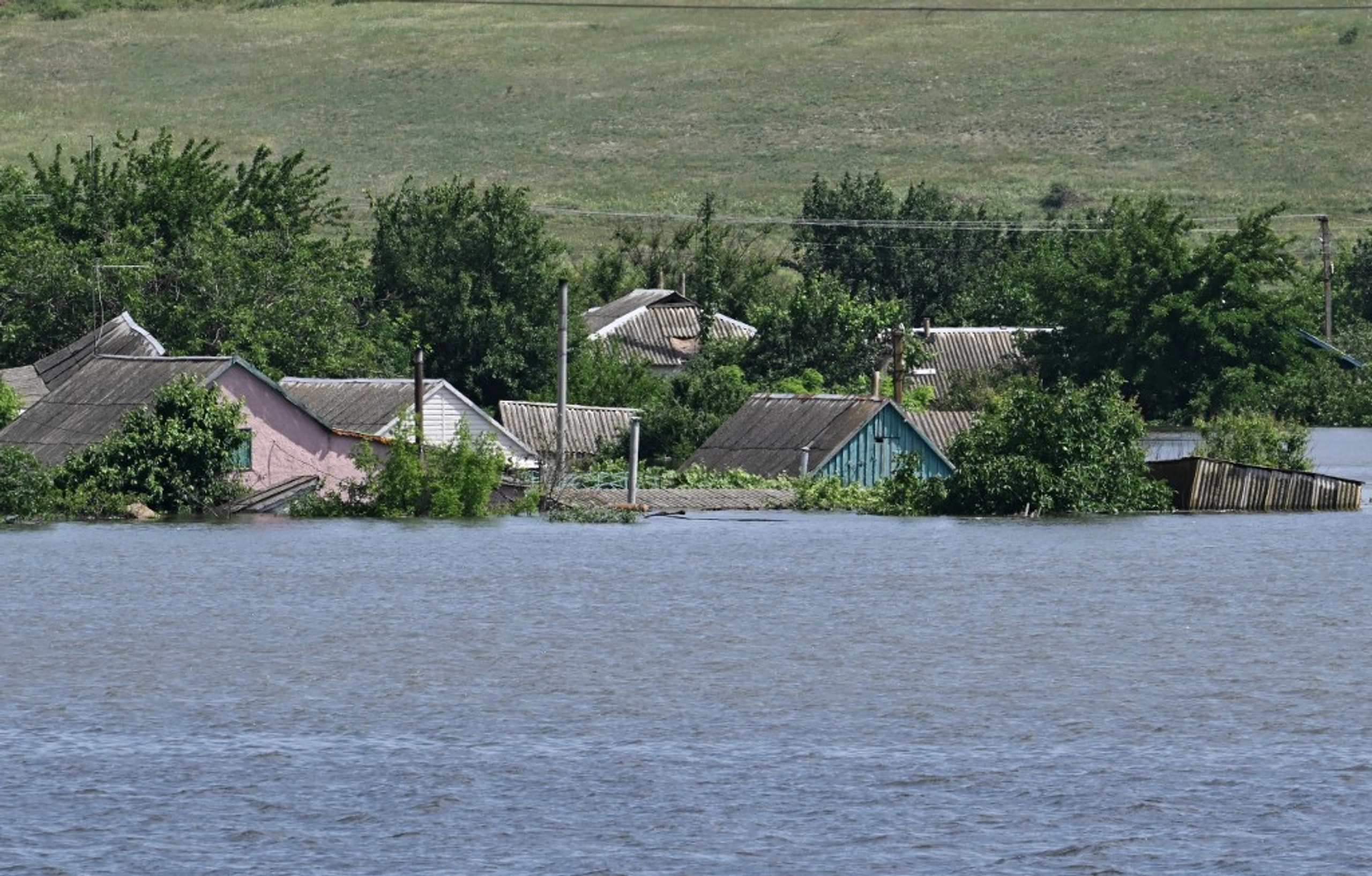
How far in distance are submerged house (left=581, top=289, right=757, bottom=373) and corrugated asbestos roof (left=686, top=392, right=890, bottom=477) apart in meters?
21.1

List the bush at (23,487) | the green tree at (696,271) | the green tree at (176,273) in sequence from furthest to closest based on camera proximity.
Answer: the green tree at (696,271), the green tree at (176,273), the bush at (23,487)

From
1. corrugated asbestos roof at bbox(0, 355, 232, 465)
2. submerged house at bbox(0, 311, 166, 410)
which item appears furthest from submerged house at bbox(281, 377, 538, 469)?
corrugated asbestos roof at bbox(0, 355, 232, 465)

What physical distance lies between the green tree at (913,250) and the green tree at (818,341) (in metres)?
29.6

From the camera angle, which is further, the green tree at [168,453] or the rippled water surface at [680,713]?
the green tree at [168,453]

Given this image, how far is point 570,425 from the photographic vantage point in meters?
59.6

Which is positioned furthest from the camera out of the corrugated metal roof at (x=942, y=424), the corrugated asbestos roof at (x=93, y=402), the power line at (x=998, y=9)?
the power line at (x=998, y=9)

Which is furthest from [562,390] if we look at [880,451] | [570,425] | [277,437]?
[880,451]

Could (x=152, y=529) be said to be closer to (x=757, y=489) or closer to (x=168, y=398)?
(x=168, y=398)

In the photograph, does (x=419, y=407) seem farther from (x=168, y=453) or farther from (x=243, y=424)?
(x=168, y=453)

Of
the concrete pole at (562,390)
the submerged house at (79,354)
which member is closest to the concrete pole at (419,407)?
the concrete pole at (562,390)

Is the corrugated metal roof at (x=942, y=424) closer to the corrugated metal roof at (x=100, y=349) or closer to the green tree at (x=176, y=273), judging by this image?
the green tree at (x=176, y=273)

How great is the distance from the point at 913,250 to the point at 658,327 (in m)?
25.8

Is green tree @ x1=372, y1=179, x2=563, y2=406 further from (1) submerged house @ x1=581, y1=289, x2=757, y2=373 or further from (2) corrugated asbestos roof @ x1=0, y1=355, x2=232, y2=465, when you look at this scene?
(2) corrugated asbestos roof @ x1=0, y1=355, x2=232, y2=465

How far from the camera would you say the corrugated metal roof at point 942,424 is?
56.1 m
